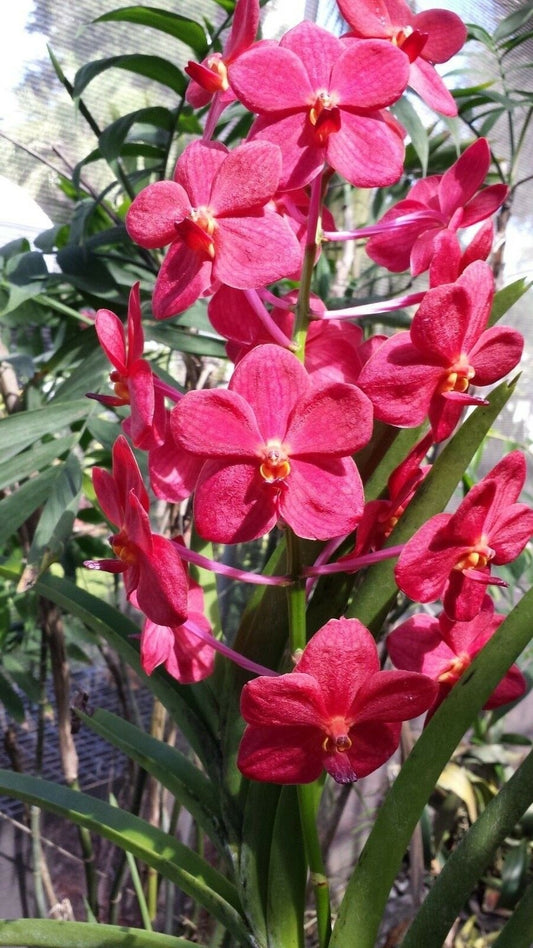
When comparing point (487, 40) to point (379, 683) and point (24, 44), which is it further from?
point (379, 683)

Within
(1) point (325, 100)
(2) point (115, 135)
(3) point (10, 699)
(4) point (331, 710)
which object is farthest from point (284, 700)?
(3) point (10, 699)

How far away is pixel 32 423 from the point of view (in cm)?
54

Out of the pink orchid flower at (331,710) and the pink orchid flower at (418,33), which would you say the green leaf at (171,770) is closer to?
the pink orchid flower at (331,710)

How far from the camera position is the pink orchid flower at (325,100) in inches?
12.6

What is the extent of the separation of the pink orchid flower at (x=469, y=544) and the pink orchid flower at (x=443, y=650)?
0.04 m

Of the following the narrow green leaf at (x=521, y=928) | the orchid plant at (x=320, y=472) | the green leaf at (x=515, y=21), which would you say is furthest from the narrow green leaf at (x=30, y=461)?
the green leaf at (x=515, y=21)

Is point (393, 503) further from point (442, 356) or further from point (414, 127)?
point (414, 127)

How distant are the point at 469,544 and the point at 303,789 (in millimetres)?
134

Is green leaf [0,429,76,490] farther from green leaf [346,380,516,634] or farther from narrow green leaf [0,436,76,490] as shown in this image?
green leaf [346,380,516,634]

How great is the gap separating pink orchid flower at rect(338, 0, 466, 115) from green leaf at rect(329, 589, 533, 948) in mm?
253

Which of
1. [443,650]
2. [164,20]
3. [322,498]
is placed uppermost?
[164,20]

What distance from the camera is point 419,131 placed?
603 mm

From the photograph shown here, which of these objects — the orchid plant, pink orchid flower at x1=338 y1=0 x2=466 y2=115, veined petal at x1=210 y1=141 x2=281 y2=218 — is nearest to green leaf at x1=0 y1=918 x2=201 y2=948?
the orchid plant

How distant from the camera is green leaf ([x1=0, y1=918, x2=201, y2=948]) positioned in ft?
1.18
